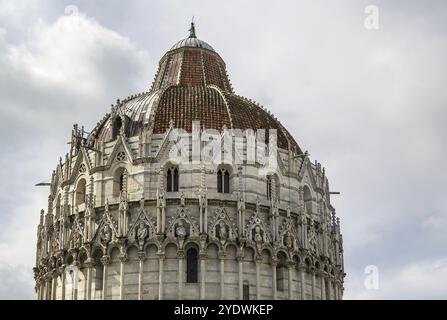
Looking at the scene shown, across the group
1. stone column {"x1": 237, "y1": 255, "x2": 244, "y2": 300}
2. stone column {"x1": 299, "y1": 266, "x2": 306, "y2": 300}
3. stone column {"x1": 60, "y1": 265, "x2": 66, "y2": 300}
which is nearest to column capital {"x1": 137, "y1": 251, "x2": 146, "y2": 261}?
stone column {"x1": 237, "y1": 255, "x2": 244, "y2": 300}

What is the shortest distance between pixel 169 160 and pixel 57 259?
9.59 metres

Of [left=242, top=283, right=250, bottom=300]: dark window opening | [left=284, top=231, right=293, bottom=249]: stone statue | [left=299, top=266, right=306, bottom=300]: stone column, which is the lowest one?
[left=242, top=283, right=250, bottom=300]: dark window opening

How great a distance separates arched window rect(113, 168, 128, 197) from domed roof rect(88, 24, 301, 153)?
2.79 m

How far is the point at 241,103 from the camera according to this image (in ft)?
184

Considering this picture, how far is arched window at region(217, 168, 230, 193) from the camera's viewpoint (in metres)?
50.7

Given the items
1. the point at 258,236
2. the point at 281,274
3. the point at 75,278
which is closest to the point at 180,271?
the point at 258,236

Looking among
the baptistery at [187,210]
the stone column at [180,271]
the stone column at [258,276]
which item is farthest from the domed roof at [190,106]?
the stone column at [258,276]

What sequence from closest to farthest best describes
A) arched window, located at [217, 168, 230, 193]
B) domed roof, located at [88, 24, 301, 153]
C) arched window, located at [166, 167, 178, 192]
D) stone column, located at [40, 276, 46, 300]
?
arched window, located at [166, 167, 178, 192] < arched window, located at [217, 168, 230, 193] < stone column, located at [40, 276, 46, 300] < domed roof, located at [88, 24, 301, 153]

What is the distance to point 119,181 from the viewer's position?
51406mm

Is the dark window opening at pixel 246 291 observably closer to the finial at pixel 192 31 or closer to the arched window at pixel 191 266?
the arched window at pixel 191 266

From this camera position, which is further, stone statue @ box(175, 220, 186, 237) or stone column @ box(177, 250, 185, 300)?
stone statue @ box(175, 220, 186, 237)

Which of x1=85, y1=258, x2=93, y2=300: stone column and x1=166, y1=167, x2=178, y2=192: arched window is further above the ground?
x1=166, y1=167, x2=178, y2=192: arched window

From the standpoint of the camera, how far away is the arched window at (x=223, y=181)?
5066cm

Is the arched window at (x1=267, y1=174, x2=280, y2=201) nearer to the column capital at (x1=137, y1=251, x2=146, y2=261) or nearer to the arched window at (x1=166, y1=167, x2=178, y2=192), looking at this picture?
the arched window at (x1=166, y1=167, x2=178, y2=192)
